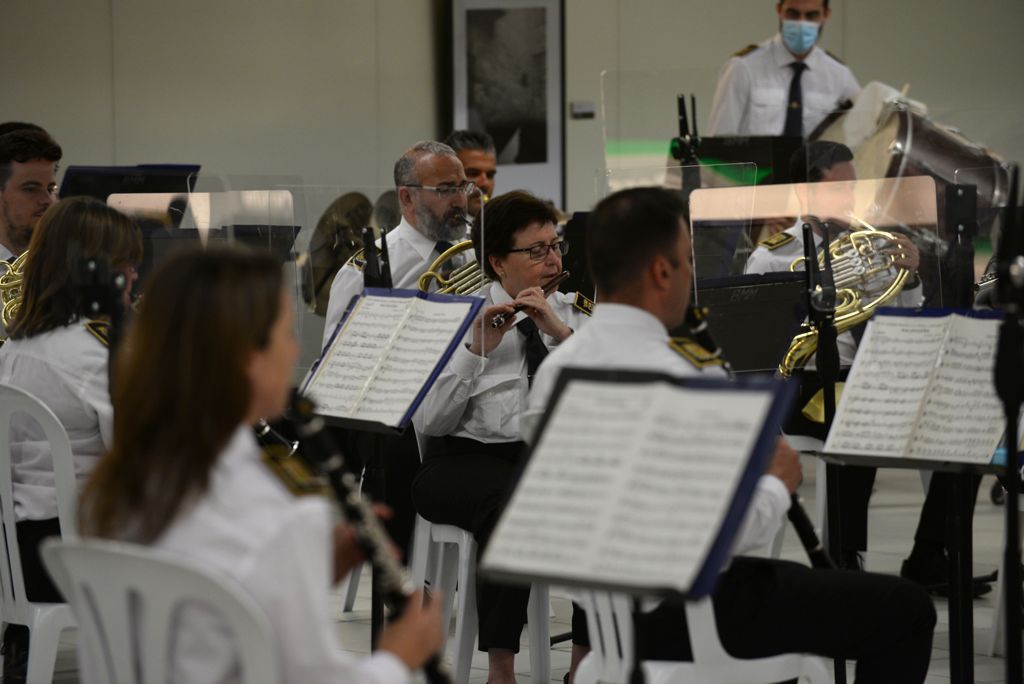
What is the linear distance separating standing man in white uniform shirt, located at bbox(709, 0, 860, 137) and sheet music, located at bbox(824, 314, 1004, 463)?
4.00 meters

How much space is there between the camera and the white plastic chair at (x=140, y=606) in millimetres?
1650

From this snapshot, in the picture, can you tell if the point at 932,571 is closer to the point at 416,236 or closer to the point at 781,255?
the point at 781,255

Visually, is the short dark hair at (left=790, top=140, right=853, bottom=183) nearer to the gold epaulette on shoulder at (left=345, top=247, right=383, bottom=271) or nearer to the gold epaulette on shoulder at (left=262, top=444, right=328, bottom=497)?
the gold epaulette on shoulder at (left=345, top=247, right=383, bottom=271)

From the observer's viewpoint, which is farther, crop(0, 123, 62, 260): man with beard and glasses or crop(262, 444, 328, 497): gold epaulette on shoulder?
crop(0, 123, 62, 260): man with beard and glasses

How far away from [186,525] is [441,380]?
1.93 m

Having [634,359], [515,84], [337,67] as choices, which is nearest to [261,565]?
[634,359]

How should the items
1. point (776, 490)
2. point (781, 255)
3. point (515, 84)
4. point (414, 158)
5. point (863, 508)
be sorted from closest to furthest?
point (776, 490), point (781, 255), point (414, 158), point (863, 508), point (515, 84)

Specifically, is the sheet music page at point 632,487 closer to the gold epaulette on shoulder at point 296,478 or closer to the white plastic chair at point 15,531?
the gold epaulette on shoulder at point 296,478

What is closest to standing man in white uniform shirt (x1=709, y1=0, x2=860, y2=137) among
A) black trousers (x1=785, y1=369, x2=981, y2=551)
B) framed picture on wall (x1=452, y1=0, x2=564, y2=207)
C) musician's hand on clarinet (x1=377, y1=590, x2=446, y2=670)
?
framed picture on wall (x1=452, y1=0, x2=564, y2=207)

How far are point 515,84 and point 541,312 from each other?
5.83 m

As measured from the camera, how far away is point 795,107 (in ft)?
22.6

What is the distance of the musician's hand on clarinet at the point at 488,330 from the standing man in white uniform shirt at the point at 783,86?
3.51 metres

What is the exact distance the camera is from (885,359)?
2.97 meters

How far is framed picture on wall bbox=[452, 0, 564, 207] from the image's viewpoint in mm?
9047
